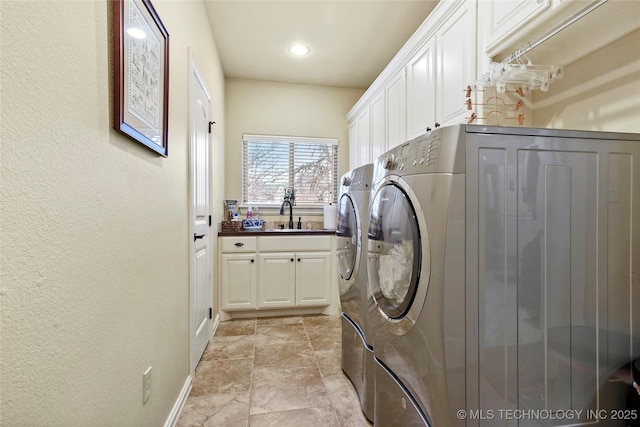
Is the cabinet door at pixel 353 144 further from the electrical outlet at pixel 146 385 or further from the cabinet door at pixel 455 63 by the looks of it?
the electrical outlet at pixel 146 385

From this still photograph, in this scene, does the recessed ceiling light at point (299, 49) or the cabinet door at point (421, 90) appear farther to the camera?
the recessed ceiling light at point (299, 49)

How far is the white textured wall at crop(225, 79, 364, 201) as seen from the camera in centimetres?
367

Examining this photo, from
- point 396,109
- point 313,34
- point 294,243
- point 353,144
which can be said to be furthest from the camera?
point 353,144

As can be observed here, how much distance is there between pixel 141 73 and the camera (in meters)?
1.14

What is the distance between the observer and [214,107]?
2906mm

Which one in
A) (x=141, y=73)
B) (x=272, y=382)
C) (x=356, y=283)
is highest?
(x=141, y=73)

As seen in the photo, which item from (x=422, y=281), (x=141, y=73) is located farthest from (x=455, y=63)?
(x=141, y=73)

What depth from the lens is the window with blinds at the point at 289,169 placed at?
12.3ft

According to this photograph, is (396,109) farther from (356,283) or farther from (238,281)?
(238,281)

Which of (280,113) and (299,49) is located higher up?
(299,49)

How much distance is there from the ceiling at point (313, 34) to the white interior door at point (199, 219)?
682 mm

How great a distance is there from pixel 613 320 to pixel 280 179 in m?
3.27

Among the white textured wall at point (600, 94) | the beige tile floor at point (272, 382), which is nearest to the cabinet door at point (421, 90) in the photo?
the white textured wall at point (600, 94)

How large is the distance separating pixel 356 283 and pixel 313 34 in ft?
7.29
